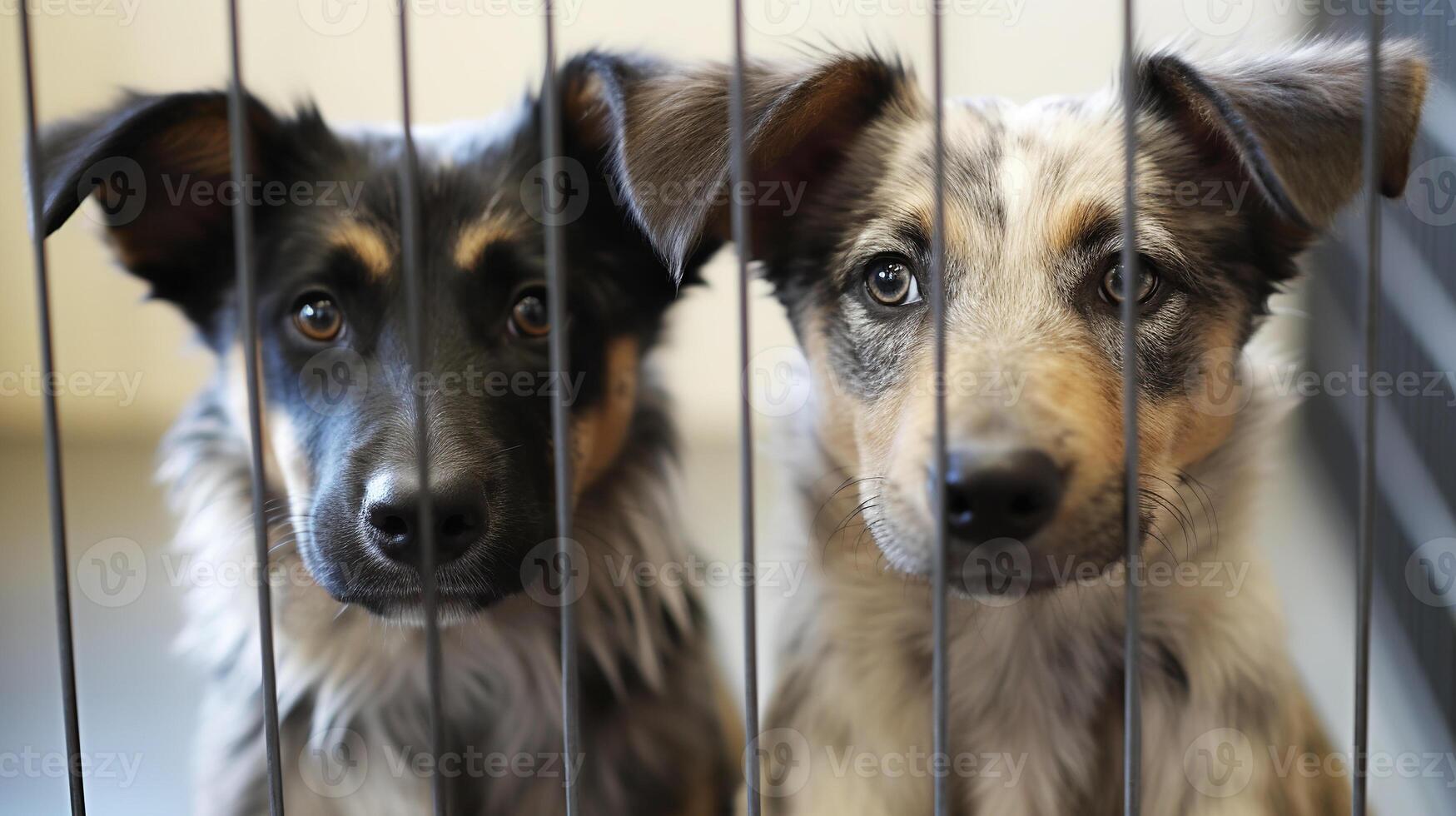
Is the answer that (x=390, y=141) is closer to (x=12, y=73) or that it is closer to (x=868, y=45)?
(x=868, y=45)

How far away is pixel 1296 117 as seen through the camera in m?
1.29

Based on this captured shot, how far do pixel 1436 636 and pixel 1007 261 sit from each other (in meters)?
1.16

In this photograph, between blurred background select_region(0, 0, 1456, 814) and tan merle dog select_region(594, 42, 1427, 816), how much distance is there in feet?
0.42

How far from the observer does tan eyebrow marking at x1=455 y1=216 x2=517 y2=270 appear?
151cm

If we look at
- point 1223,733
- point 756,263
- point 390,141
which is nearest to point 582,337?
point 756,263

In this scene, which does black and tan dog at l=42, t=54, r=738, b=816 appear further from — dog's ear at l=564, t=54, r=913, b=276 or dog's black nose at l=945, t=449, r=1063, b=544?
dog's black nose at l=945, t=449, r=1063, b=544

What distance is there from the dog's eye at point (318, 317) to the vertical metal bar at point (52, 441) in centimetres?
35

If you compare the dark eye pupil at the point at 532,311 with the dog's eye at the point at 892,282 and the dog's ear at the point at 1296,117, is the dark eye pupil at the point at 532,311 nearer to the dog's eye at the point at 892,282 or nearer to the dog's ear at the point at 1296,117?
the dog's eye at the point at 892,282

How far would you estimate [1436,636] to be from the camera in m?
1.92

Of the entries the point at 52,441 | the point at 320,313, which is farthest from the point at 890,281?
the point at 52,441

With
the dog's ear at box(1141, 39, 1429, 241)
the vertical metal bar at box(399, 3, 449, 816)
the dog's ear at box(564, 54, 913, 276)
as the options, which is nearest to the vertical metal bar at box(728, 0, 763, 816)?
the dog's ear at box(564, 54, 913, 276)

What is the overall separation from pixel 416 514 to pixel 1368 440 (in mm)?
979

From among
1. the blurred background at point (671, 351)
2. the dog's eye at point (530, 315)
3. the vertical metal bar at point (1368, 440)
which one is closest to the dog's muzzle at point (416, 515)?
the dog's eye at point (530, 315)

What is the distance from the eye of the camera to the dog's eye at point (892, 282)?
1.43m
